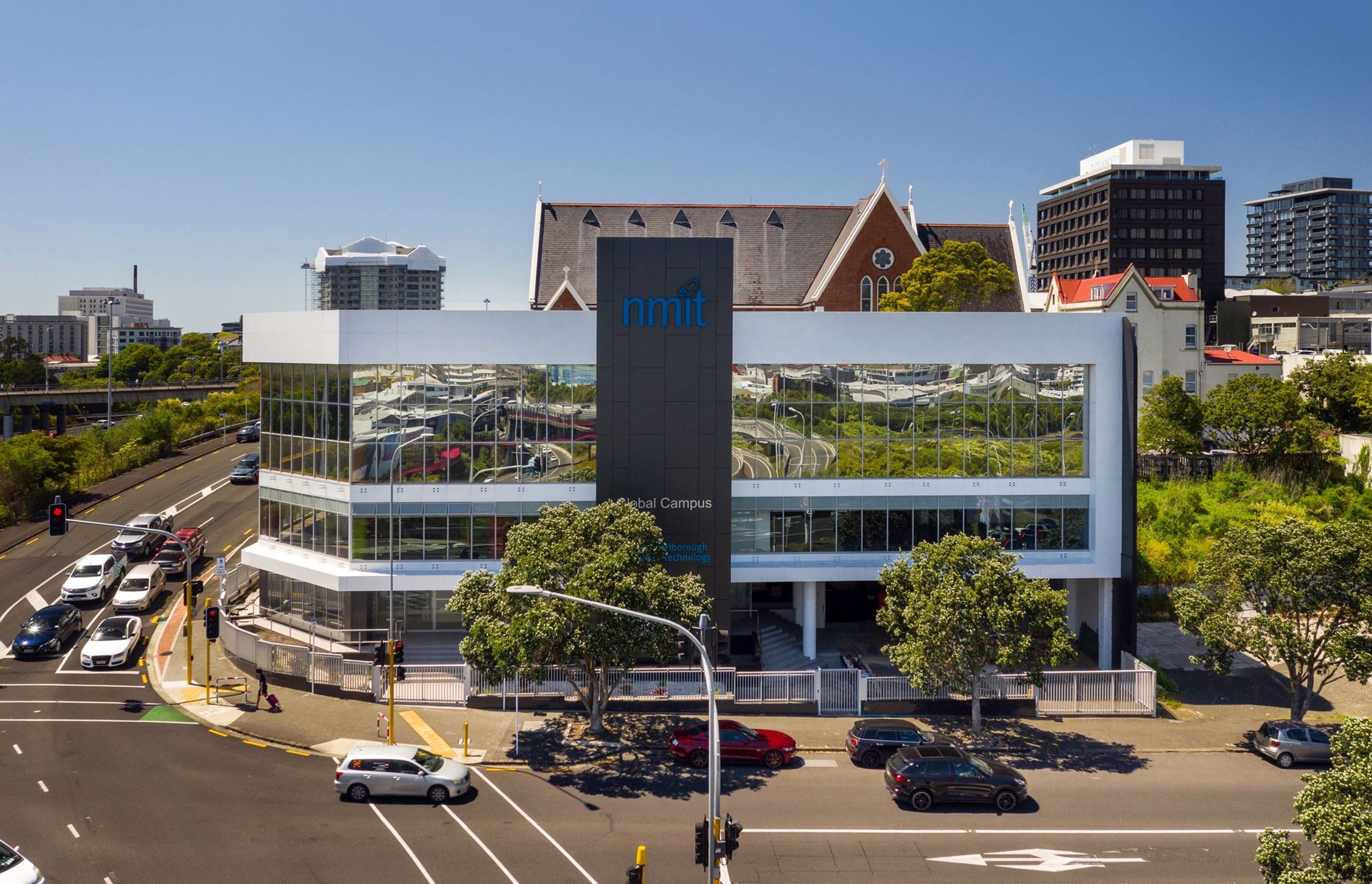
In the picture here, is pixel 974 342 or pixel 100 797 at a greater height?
pixel 974 342

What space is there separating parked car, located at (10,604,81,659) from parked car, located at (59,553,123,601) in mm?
3145

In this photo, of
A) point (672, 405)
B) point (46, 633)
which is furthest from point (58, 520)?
point (672, 405)

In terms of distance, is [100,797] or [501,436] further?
[501,436]

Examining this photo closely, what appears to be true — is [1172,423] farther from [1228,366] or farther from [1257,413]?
[1228,366]

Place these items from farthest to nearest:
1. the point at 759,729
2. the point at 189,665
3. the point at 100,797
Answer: the point at 189,665
the point at 759,729
the point at 100,797

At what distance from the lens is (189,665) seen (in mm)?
38875

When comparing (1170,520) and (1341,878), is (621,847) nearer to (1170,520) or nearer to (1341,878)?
(1341,878)

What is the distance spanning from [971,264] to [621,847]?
42.1 metres

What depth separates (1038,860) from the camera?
2536 centimetres

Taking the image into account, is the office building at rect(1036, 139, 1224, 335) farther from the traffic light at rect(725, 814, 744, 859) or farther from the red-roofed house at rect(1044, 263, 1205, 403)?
the traffic light at rect(725, 814, 744, 859)

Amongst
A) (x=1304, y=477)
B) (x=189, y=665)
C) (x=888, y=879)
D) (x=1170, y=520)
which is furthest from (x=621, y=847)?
(x=1304, y=477)

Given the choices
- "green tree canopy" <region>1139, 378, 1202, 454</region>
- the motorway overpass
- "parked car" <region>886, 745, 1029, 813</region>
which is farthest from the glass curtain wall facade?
the motorway overpass

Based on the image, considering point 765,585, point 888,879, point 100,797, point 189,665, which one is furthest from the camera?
point 765,585

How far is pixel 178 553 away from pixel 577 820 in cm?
3594
